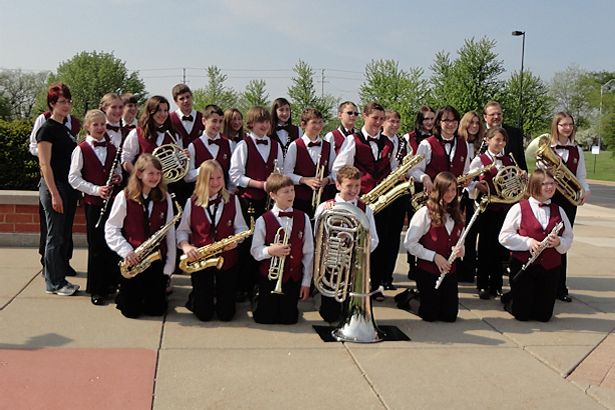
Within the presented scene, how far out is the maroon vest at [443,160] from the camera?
6828mm

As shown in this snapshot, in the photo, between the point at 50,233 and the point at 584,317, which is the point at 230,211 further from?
the point at 584,317

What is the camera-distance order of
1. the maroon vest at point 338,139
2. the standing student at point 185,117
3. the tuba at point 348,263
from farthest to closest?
the standing student at point 185,117 < the maroon vest at point 338,139 < the tuba at point 348,263

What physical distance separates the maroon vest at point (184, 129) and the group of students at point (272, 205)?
0.01 metres

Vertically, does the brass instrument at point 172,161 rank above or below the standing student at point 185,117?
below

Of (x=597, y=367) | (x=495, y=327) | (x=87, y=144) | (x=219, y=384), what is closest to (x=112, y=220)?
(x=87, y=144)

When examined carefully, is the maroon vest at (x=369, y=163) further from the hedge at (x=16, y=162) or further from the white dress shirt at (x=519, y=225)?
the hedge at (x=16, y=162)

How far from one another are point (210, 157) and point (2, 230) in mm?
3735

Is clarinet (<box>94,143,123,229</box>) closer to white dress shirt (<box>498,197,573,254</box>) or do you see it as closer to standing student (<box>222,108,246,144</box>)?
standing student (<box>222,108,246,144</box>)

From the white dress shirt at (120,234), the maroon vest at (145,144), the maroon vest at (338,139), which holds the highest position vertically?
the maroon vest at (338,139)

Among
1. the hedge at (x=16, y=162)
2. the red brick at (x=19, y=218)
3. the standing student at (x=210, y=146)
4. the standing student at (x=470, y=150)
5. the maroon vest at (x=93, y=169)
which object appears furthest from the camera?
the hedge at (x=16, y=162)

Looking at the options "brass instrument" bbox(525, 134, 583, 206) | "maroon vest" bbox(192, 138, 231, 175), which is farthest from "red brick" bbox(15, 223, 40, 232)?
"brass instrument" bbox(525, 134, 583, 206)

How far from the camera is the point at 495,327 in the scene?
575cm

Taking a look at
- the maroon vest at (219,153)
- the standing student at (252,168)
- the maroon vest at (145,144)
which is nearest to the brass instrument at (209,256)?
the standing student at (252,168)

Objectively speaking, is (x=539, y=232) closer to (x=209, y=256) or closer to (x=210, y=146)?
(x=209, y=256)
